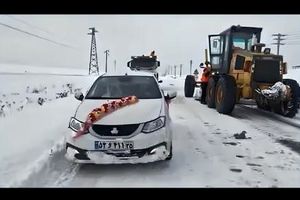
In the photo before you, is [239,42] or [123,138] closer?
[123,138]

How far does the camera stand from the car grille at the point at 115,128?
5.12 metres

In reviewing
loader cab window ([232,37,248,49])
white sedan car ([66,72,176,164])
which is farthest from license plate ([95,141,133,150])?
loader cab window ([232,37,248,49])

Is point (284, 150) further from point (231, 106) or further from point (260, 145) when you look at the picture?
point (231, 106)

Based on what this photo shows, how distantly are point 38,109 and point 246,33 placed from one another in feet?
23.6

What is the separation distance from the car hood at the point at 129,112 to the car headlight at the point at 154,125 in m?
0.06

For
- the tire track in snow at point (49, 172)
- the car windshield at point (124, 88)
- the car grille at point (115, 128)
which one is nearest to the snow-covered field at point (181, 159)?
the tire track in snow at point (49, 172)

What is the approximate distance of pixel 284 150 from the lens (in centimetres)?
668

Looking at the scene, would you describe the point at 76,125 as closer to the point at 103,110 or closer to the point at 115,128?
the point at 103,110

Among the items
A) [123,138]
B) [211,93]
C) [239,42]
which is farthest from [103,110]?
[239,42]

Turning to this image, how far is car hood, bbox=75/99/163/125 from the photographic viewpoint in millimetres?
5254

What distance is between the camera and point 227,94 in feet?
35.1

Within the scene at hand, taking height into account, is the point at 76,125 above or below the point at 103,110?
below

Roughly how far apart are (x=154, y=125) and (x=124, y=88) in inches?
62.5

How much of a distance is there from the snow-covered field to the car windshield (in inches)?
43.3
